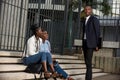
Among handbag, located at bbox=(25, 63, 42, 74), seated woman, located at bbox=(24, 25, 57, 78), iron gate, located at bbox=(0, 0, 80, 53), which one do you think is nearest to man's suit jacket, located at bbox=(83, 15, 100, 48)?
seated woman, located at bbox=(24, 25, 57, 78)

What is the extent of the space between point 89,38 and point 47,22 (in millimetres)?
3373

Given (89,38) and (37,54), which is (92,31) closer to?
(89,38)

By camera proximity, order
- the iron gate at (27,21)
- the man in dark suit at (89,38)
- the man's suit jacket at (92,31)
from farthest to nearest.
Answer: the iron gate at (27,21)
the man's suit jacket at (92,31)
the man in dark suit at (89,38)

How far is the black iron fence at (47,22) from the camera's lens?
945cm

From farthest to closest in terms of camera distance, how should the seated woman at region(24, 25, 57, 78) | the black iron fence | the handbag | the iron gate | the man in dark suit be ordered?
the black iron fence < the iron gate < the man in dark suit < the seated woman at region(24, 25, 57, 78) < the handbag

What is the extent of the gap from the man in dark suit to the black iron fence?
2074 millimetres

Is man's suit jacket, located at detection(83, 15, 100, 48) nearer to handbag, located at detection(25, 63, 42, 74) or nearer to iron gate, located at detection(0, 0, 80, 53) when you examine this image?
handbag, located at detection(25, 63, 42, 74)

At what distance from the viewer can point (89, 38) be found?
8461 mm

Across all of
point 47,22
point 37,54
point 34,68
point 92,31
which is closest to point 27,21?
point 47,22

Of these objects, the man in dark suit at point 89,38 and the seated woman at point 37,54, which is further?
the man in dark suit at point 89,38

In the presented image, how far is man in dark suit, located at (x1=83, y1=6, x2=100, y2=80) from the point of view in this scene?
8.34 meters

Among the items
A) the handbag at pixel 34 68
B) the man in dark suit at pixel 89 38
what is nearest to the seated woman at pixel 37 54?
the handbag at pixel 34 68

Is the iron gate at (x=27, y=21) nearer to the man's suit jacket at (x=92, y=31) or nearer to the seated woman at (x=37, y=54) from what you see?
the seated woman at (x=37, y=54)

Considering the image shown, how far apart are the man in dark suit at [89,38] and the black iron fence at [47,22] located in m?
2.07
